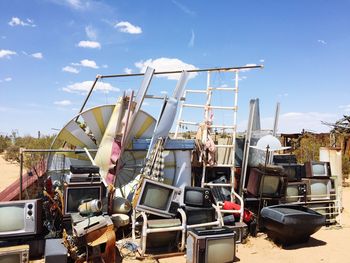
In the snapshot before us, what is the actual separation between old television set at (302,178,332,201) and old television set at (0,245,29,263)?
5582mm

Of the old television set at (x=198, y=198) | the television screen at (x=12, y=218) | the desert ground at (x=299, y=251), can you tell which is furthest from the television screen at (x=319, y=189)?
the television screen at (x=12, y=218)

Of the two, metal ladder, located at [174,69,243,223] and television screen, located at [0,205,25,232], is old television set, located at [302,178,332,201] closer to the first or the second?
metal ladder, located at [174,69,243,223]

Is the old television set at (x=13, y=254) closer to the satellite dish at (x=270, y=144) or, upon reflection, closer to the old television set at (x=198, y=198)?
the old television set at (x=198, y=198)

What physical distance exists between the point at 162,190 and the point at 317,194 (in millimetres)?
3814

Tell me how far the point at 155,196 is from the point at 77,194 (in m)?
1.24

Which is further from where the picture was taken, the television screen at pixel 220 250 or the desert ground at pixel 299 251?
the desert ground at pixel 299 251

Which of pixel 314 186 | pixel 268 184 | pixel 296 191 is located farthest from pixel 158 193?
pixel 314 186

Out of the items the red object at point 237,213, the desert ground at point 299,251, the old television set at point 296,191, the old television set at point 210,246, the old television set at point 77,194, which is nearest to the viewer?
the old television set at point 210,246

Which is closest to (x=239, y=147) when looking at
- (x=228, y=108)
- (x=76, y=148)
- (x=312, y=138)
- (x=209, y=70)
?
(x=228, y=108)

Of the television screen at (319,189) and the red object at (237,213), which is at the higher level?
the television screen at (319,189)

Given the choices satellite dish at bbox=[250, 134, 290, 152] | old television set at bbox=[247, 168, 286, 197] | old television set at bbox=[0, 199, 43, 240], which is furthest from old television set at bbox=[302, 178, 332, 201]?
old television set at bbox=[0, 199, 43, 240]

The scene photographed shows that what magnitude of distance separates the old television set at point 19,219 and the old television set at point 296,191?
4872mm

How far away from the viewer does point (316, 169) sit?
7.46m

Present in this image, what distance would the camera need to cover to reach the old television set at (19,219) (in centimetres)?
454
